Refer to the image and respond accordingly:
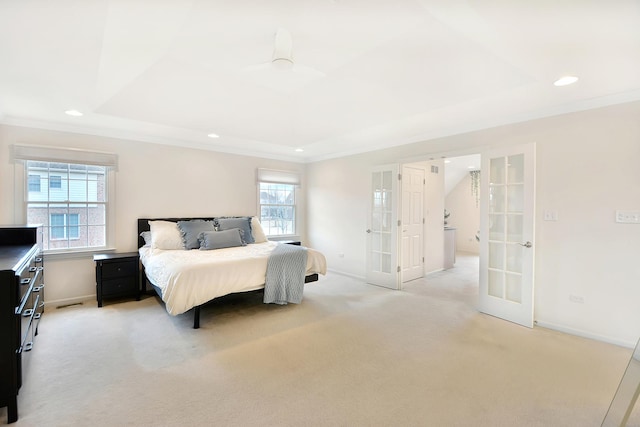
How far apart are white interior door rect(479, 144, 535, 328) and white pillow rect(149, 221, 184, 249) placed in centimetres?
411

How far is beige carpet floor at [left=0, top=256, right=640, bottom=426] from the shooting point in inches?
70.9

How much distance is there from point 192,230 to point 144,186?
3.32 feet

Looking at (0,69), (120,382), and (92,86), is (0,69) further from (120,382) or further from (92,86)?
(120,382)

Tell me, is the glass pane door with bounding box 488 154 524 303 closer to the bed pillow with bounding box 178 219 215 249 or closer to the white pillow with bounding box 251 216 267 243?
the white pillow with bounding box 251 216 267 243

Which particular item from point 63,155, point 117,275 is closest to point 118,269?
point 117,275

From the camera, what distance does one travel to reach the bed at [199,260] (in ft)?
9.48

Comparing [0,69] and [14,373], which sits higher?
[0,69]

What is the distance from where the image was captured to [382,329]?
3051 mm

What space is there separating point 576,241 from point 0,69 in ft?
17.8

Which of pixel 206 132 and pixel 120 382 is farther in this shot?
pixel 206 132

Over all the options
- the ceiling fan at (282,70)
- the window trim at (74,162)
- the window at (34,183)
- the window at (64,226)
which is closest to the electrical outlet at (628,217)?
the ceiling fan at (282,70)

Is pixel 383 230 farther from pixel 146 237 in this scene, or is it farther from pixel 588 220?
pixel 146 237

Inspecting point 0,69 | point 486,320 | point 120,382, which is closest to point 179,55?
point 0,69

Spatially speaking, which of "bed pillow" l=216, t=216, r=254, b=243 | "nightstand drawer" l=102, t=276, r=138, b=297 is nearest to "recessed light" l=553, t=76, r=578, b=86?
"bed pillow" l=216, t=216, r=254, b=243
